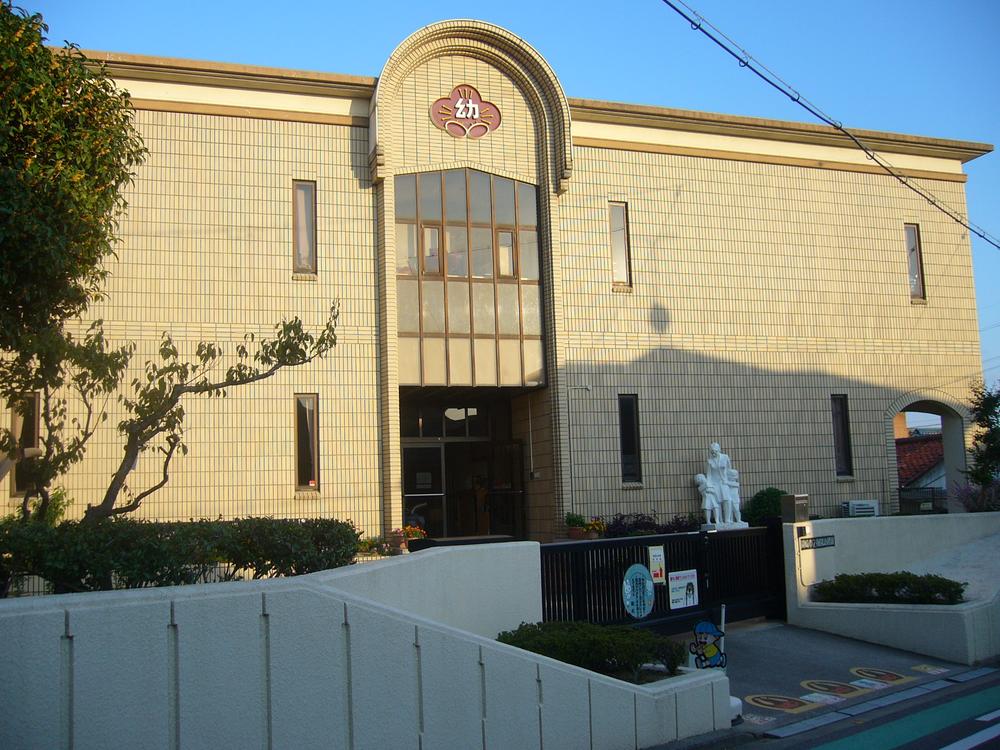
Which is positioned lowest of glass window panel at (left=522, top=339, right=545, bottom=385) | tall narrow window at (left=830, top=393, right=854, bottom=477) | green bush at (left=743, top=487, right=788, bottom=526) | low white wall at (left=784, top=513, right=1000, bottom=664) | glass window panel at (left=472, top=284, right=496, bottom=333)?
low white wall at (left=784, top=513, right=1000, bottom=664)

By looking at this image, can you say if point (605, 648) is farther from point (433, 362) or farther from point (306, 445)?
point (433, 362)

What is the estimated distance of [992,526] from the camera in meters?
20.5

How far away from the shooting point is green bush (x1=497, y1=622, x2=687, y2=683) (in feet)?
32.0

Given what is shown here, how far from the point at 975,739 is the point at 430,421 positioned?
14516 mm

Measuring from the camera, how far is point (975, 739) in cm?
950

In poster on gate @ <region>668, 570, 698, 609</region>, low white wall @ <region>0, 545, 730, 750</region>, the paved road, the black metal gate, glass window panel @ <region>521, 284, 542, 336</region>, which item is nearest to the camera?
low white wall @ <region>0, 545, 730, 750</region>

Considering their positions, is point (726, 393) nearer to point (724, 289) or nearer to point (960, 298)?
point (724, 289)

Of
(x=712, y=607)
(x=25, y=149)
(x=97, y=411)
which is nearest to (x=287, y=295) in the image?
(x=97, y=411)

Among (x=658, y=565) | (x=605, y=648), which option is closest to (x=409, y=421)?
(x=658, y=565)

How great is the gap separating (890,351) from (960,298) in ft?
9.72

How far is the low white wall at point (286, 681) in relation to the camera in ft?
21.5

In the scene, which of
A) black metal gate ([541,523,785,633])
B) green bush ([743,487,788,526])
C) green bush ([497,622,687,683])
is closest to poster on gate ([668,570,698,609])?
black metal gate ([541,523,785,633])

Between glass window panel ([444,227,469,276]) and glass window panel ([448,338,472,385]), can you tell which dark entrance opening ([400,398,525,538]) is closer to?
glass window panel ([448,338,472,385])

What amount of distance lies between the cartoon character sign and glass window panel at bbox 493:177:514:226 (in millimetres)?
11857
